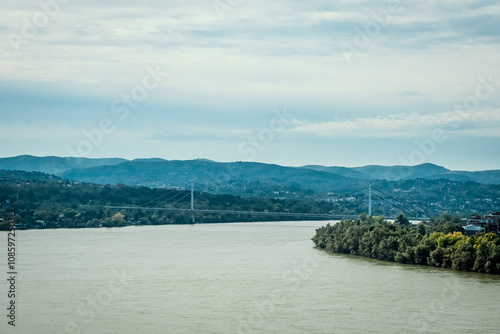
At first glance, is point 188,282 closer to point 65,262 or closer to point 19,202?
point 65,262

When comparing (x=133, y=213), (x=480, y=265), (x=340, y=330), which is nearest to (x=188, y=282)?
(x=340, y=330)

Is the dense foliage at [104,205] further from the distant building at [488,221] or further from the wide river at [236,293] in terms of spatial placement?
the distant building at [488,221]

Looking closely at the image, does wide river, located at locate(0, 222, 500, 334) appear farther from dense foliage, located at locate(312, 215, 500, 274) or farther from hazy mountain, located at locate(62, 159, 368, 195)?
hazy mountain, located at locate(62, 159, 368, 195)

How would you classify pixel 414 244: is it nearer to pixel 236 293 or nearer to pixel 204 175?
pixel 236 293

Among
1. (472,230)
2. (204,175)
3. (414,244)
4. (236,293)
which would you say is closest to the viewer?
(236,293)

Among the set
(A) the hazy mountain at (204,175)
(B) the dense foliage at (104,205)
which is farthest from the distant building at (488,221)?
(A) the hazy mountain at (204,175)

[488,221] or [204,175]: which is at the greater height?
[204,175]

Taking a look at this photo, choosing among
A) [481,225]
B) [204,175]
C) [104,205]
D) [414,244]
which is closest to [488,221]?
[481,225]
